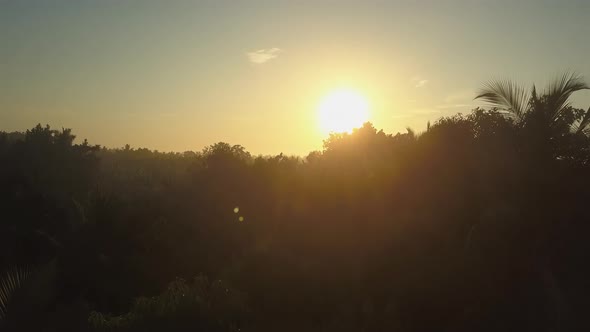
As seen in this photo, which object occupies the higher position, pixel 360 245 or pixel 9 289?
pixel 360 245

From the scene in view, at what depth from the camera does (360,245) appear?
547 inches

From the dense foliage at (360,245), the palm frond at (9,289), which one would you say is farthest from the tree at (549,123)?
the palm frond at (9,289)

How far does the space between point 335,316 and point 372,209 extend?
438 cm

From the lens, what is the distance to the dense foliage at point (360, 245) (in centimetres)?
1059

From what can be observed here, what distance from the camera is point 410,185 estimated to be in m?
14.5

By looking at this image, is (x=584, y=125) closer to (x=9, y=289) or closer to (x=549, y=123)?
(x=549, y=123)

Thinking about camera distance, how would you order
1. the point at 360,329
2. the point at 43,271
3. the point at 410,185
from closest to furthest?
the point at 43,271
the point at 360,329
the point at 410,185

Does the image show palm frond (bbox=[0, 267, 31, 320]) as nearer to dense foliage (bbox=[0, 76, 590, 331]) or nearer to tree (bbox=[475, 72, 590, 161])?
dense foliage (bbox=[0, 76, 590, 331])

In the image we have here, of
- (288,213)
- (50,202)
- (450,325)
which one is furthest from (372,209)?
(50,202)

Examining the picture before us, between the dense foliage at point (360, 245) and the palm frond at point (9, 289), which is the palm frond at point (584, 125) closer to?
the dense foliage at point (360, 245)

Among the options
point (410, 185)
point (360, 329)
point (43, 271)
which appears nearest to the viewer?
point (43, 271)

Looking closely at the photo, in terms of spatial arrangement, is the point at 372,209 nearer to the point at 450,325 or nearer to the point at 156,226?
the point at 450,325

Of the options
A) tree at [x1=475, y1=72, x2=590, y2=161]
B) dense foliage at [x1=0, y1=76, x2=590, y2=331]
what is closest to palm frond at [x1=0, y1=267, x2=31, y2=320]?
dense foliage at [x1=0, y1=76, x2=590, y2=331]

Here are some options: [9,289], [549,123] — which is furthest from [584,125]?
[9,289]
